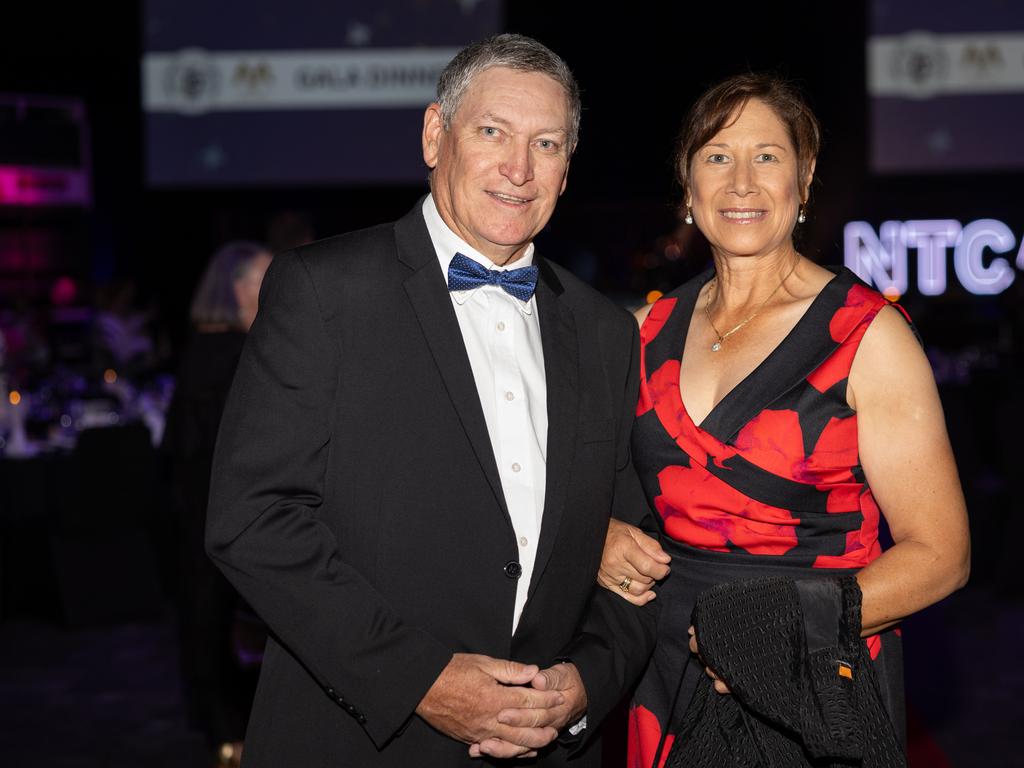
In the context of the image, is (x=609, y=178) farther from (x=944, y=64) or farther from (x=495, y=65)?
(x=495, y=65)

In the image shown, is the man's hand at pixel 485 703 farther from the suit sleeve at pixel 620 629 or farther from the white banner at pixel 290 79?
the white banner at pixel 290 79

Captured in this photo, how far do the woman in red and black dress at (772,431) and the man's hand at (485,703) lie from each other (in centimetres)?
35

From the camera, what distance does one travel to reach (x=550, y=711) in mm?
1812

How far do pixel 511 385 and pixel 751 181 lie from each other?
63 cm

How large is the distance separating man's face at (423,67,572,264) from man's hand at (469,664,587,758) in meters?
0.70

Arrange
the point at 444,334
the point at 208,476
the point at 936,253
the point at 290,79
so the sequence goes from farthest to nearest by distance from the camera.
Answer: the point at 936,253 → the point at 290,79 → the point at 208,476 → the point at 444,334

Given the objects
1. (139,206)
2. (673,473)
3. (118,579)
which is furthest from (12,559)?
(139,206)

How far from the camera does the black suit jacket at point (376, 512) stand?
174cm

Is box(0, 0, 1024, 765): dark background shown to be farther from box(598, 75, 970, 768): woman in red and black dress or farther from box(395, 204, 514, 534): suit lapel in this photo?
box(395, 204, 514, 534): suit lapel

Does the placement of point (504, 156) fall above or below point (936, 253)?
above

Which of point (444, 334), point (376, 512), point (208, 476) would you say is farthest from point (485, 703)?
point (208, 476)

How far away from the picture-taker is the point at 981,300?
1054 cm

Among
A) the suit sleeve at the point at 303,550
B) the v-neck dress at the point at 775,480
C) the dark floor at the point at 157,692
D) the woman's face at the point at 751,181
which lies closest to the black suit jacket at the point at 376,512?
the suit sleeve at the point at 303,550

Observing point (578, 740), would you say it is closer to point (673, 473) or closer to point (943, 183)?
Answer: point (673, 473)
